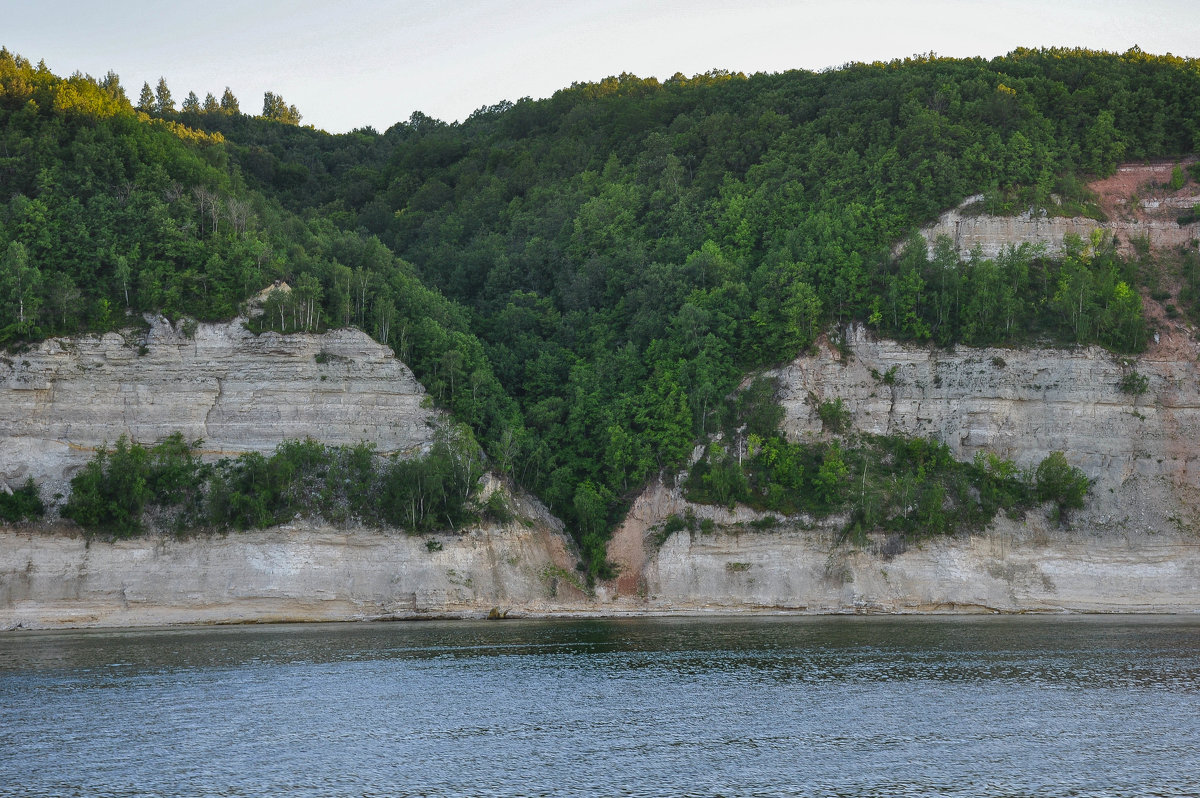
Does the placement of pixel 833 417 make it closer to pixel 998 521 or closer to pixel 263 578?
pixel 998 521

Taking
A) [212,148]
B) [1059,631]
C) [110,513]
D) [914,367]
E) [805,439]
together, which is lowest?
[1059,631]

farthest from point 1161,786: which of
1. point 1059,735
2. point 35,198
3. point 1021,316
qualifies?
point 35,198

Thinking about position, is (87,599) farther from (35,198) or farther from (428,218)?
(428,218)

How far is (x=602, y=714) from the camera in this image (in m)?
34.3

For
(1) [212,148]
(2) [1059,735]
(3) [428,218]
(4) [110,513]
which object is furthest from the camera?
(3) [428,218]

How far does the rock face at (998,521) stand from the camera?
63031 millimetres

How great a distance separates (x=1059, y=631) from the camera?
53.0 meters

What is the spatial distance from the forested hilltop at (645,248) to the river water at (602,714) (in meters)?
21.3

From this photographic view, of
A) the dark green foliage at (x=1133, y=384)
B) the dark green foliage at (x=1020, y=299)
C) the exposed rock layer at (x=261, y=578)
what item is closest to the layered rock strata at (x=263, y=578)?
the exposed rock layer at (x=261, y=578)

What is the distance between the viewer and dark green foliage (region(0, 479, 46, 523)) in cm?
5591

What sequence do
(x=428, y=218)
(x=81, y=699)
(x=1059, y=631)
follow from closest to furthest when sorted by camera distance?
(x=81, y=699) → (x=1059, y=631) → (x=428, y=218)

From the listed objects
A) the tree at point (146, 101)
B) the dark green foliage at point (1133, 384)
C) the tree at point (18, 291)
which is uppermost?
the tree at point (146, 101)

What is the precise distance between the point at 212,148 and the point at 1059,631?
236ft

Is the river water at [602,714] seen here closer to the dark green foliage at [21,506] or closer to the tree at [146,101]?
the dark green foliage at [21,506]
